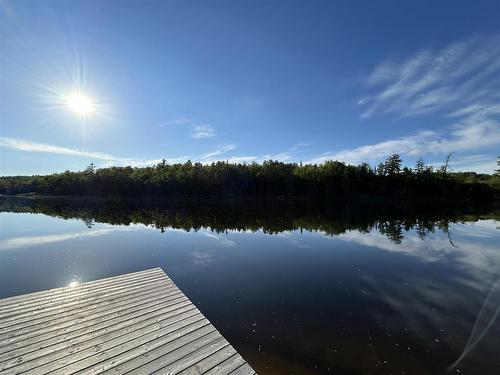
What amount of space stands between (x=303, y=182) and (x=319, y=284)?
60441 millimetres

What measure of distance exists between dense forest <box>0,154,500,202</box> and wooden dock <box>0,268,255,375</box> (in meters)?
62.3

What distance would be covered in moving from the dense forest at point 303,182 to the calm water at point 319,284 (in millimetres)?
48289

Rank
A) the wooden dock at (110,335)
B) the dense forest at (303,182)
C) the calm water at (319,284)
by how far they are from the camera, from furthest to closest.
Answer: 1. the dense forest at (303,182)
2. the calm water at (319,284)
3. the wooden dock at (110,335)

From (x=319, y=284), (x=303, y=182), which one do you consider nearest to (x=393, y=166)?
(x=303, y=182)

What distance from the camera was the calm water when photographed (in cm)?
604

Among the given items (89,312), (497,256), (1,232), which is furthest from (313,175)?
(89,312)

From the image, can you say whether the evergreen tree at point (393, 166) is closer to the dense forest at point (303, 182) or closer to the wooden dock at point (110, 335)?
the dense forest at point (303, 182)

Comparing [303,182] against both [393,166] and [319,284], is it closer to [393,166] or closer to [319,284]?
[393,166]

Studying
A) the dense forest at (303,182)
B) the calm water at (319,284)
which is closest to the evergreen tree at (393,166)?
the dense forest at (303,182)

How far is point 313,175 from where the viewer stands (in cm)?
6956

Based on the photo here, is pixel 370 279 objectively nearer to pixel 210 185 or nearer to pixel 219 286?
pixel 219 286

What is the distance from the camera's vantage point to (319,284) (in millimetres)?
10234

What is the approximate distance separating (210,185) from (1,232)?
4972 centimetres

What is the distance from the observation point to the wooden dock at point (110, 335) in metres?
4.18
